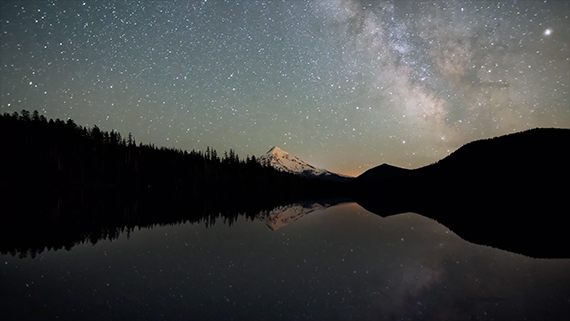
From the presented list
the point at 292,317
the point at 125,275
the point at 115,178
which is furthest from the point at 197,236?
the point at 115,178

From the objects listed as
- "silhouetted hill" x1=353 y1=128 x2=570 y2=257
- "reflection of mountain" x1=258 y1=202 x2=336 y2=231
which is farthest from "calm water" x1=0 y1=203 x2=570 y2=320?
"silhouetted hill" x1=353 y1=128 x2=570 y2=257

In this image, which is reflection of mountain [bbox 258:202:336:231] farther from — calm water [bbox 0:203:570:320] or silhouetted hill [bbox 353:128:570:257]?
silhouetted hill [bbox 353:128:570:257]

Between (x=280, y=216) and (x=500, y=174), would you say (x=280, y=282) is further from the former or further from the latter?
(x=500, y=174)

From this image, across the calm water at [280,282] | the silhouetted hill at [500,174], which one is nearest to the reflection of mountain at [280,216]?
the calm water at [280,282]

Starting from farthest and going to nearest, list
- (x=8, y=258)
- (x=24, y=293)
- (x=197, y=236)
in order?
(x=197, y=236) → (x=8, y=258) → (x=24, y=293)

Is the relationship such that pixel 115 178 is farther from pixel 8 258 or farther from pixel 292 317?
pixel 292 317

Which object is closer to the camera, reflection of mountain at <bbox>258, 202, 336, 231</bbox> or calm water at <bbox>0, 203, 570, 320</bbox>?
calm water at <bbox>0, 203, 570, 320</bbox>

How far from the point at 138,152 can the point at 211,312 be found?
108 meters

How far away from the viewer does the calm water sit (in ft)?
20.5

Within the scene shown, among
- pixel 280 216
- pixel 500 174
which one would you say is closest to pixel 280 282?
pixel 280 216

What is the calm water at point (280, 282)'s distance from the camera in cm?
624

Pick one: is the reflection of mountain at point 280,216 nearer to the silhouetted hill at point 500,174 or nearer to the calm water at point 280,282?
the calm water at point 280,282

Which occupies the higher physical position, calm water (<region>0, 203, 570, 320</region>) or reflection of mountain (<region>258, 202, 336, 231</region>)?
reflection of mountain (<region>258, 202, 336, 231</region>)

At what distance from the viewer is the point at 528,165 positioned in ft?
377
